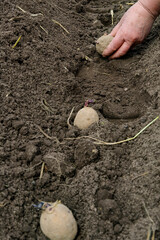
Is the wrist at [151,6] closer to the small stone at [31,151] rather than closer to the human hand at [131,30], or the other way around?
the human hand at [131,30]

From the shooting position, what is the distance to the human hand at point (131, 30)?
2.45 metres

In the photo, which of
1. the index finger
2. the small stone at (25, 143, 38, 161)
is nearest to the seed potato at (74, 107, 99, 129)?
the small stone at (25, 143, 38, 161)

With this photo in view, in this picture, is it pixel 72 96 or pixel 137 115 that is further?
pixel 72 96

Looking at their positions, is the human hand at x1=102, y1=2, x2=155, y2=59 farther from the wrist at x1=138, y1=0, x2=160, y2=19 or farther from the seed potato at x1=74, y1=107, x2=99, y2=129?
the seed potato at x1=74, y1=107, x2=99, y2=129

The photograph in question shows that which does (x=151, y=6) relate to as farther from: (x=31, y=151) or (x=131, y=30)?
(x=31, y=151)

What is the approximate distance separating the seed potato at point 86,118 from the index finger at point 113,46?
34.8 inches

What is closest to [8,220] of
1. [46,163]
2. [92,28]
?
[46,163]

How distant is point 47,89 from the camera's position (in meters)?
2.31

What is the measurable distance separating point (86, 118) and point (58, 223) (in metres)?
0.81

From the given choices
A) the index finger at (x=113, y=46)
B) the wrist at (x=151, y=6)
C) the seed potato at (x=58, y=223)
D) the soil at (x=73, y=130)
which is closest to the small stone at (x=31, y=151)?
the soil at (x=73, y=130)

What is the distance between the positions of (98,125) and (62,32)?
143cm

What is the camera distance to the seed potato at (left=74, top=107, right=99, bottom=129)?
6.61ft

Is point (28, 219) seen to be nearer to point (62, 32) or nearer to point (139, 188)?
point (139, 188)

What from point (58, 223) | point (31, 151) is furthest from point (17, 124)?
point (58, 223)
